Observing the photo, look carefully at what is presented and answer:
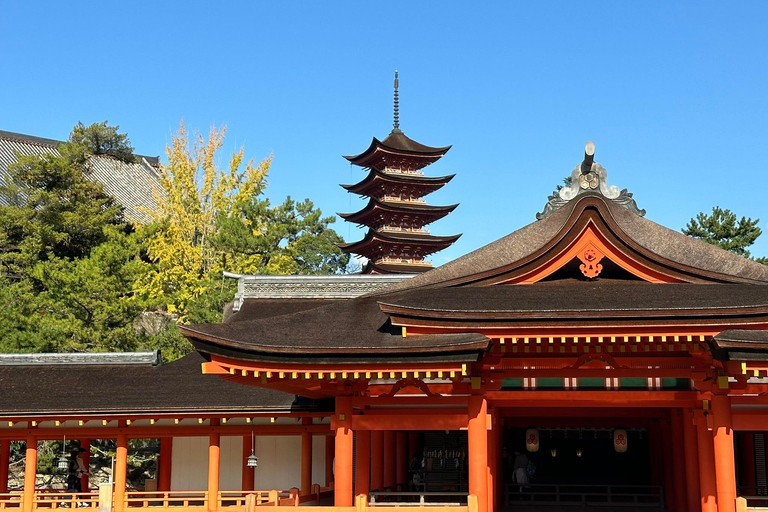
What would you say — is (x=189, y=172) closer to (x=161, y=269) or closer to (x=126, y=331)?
(x=161, y=269)

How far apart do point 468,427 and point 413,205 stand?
35.7 m

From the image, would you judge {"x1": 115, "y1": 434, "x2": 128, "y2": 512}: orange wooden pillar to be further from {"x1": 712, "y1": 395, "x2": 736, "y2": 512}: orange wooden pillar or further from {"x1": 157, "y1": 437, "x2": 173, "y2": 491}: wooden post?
{"x1": 712, "y1": 395, "x2": 736, "y2": 512}: orange wooden pillar

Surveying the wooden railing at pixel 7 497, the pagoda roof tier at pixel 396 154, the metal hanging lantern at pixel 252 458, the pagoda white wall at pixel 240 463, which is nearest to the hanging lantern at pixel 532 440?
the pagoda white wall at pixel 240 463

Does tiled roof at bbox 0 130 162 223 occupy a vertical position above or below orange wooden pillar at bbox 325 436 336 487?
above

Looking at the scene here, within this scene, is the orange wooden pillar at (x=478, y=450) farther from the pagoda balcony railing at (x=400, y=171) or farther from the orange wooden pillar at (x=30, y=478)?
the pagoda balcony railing at (x=400, y=171)

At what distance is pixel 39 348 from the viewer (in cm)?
3178

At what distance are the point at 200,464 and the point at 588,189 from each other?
37.3 feet

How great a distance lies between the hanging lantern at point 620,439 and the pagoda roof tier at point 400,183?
31.0 meters

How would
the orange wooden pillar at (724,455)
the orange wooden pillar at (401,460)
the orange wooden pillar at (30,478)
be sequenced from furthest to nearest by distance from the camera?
1. the orange wooden pillar at (401,460)
2. the orange wooden pillar at (30,478)
3. the orange wooden pillar at (724,455)

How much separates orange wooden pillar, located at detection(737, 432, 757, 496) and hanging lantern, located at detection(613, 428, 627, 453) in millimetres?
2600

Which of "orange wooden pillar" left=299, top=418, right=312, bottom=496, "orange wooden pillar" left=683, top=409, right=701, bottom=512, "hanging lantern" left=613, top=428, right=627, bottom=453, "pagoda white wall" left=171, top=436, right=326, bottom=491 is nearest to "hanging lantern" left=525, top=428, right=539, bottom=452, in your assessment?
"hanging lantern" left=613, top=428, right=627, bottom=453

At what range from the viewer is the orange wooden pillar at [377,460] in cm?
1833

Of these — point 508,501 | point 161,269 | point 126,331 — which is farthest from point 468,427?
point 161,269

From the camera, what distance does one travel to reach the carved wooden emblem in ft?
53.8
